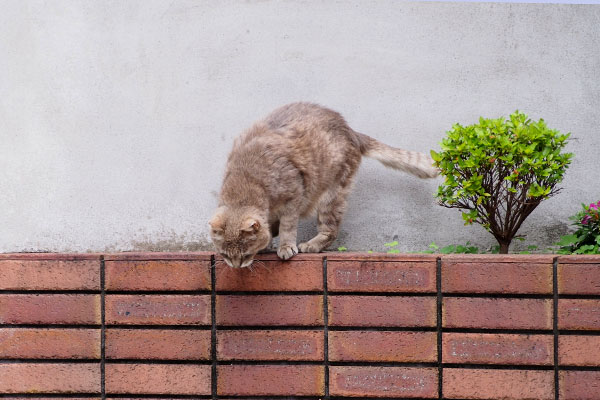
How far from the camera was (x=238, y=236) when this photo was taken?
2.69 meters

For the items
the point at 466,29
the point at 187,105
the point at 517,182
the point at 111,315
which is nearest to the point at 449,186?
the point at 517,182

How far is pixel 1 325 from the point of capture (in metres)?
2.92

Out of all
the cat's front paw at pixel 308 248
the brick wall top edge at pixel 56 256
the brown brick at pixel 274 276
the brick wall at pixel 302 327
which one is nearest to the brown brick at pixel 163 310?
the brick wall at pixel 302 327

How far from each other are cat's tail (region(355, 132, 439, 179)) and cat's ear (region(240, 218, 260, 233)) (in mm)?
888

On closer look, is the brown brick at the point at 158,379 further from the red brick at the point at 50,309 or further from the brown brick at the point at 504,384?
the brown brick at the point at 504,384

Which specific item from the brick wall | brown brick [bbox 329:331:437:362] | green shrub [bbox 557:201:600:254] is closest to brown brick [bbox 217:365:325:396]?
the brick wall

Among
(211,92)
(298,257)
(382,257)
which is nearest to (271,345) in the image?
(298,257)

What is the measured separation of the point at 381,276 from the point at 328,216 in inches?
20.8

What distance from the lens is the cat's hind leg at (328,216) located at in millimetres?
3148

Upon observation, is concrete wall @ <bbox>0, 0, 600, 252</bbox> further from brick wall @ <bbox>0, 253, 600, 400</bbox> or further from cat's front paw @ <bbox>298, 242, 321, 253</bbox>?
brick wall @ <bbox>0, 253, 600, 400</bbox>

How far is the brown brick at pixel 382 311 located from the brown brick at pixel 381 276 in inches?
1.9

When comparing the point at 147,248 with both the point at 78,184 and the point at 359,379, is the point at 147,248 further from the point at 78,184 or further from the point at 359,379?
the point at 359,379

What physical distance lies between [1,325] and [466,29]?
10.2 ft

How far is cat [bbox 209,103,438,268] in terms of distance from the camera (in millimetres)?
2766
